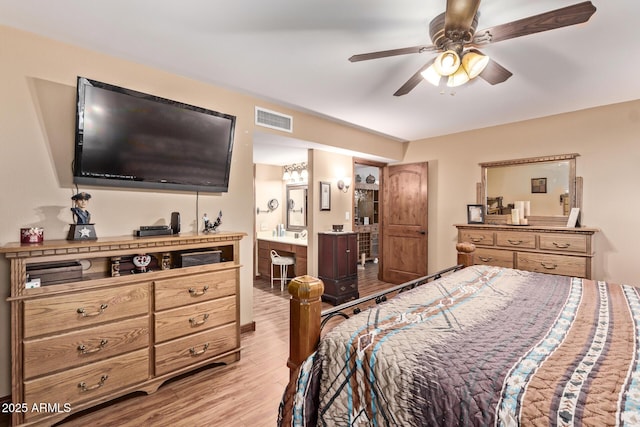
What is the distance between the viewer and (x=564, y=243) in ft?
10.9

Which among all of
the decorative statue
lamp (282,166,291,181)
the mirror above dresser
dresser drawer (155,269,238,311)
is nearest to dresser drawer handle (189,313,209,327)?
dresser drawer (155,269,238,311)

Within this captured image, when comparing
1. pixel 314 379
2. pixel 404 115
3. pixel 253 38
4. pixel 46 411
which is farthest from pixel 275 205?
pixel 314 379

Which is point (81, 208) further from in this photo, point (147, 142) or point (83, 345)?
point (83, 345)

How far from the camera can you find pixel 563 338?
3.91 feet

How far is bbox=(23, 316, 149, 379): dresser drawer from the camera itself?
1714 millimetres

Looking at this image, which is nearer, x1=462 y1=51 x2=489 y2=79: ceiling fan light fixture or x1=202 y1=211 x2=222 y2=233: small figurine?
x1=462 y1=51 x2=489 y2=79: ceiling fan light fixture

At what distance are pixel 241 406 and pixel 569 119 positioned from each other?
188 inches

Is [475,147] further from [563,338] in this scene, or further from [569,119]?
[563,338]

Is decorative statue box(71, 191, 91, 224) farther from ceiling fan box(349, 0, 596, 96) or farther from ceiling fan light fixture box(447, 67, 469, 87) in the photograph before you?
ceiling fan light fixture box(447, 67, 469, 87)

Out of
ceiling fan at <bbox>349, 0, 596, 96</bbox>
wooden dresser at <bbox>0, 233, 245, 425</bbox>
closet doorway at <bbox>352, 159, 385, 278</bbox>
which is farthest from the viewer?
closet doorway at <bbox>352, 159, 385, 278</bbox>

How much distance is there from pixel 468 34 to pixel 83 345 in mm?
2985

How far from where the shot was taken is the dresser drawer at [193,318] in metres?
2.18

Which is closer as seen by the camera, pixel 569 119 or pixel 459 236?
pixel 569 119

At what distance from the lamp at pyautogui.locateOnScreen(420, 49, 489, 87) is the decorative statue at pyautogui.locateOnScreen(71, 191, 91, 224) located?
2.55 metres
